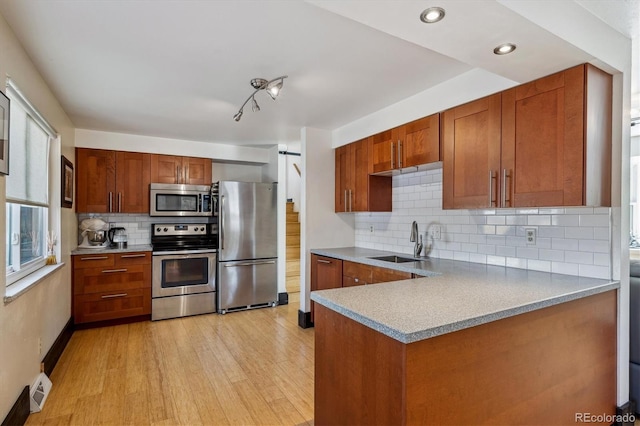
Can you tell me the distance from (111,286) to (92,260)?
362mm

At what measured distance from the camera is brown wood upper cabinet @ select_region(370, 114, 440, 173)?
272 centimetres

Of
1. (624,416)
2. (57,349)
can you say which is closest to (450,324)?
(624,416)

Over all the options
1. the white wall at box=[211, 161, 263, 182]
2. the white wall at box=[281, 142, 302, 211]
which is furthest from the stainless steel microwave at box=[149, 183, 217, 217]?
the white wall at box=[281, 142, 302, 211]

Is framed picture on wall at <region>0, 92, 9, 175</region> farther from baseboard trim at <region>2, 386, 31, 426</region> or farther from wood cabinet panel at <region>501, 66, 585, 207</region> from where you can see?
wood cabinet panel at <region>501, 66, 585, 207</region>

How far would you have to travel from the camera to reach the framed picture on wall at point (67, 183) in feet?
10.6

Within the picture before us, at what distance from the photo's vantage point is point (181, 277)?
4242 mm

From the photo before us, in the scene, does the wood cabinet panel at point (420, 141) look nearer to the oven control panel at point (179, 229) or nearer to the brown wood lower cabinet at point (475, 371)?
the brown wood lower cabinet at point (475, 371)

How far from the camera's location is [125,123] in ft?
12.4

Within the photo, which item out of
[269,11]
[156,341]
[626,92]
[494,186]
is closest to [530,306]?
[494,186]

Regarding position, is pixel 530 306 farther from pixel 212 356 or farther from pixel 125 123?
pixel 125 123

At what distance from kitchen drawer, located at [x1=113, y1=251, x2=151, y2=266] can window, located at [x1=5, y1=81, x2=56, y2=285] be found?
104 centimetres

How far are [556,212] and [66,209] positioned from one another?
14.2 feet

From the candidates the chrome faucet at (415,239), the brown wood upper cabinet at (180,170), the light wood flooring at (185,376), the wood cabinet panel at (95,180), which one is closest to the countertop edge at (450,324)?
the light wood flooring at (185,376)

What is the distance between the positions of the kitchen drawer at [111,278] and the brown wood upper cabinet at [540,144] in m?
3.60
